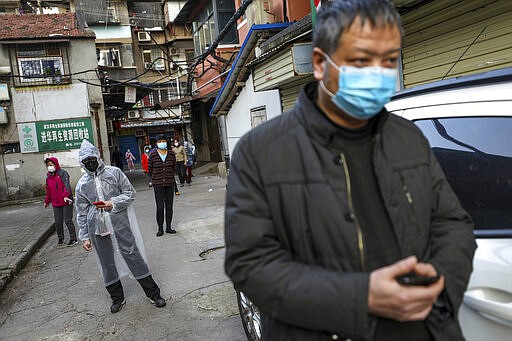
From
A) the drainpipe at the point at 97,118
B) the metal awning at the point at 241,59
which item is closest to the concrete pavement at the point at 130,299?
the metal awning at the point at 241,59

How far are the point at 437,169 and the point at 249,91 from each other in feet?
39.2

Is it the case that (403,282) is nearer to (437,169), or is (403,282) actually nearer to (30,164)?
(437,169)

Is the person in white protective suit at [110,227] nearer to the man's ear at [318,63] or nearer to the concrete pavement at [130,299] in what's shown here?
the concrete pavement at [130,299]

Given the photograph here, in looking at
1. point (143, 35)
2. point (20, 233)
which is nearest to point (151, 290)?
point (20, 233)

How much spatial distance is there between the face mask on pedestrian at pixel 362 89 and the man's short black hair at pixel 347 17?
0.06 m

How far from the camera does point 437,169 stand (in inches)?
58.4

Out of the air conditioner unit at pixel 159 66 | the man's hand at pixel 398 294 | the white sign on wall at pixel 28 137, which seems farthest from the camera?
the air conditioner unit at pixel 159 66

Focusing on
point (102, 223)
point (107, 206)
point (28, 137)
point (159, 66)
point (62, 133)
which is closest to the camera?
point (107, 206)

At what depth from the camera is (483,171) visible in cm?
189

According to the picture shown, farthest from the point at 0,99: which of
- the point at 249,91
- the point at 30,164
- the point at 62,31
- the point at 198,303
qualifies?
the point at 198,303

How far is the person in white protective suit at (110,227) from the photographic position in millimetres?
4469

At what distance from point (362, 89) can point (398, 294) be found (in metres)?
0.63

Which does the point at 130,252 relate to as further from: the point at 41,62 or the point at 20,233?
the point at 41,62

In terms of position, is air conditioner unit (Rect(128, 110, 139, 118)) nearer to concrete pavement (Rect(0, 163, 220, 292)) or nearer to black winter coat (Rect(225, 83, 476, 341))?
concrete pavement (Rect(0, 163, 220, 292))
